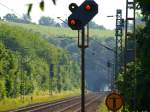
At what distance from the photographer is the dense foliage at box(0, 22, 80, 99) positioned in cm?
10781

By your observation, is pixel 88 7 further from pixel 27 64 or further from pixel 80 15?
pixel 27 64

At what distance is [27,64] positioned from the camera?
13238 cm

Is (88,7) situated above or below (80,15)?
above

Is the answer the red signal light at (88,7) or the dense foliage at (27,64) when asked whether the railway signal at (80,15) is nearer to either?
the red signal light at (88,7)

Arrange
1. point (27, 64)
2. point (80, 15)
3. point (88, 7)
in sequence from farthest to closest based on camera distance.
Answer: point (27, 64), point (88, 7), point (80, 15)

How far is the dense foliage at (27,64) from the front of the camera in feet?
354

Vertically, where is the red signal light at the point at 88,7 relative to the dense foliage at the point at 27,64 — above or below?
above

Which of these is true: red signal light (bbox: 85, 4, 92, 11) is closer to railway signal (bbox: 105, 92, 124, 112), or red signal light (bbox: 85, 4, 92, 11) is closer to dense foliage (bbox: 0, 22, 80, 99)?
railway signal (bbox: 105, 92, 124, 112)

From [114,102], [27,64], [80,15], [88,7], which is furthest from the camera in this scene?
[27,64]

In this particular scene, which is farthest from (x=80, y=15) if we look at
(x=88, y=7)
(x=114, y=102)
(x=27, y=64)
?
(x=27, y=64)

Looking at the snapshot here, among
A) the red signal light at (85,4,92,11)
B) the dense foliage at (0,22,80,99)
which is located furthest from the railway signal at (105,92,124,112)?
the dense foliage at (0,22,80,99)

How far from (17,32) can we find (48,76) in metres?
13.8

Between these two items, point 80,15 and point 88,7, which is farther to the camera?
point 88,7

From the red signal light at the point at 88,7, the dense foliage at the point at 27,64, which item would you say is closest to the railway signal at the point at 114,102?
the red signal light at the point at 88,7
